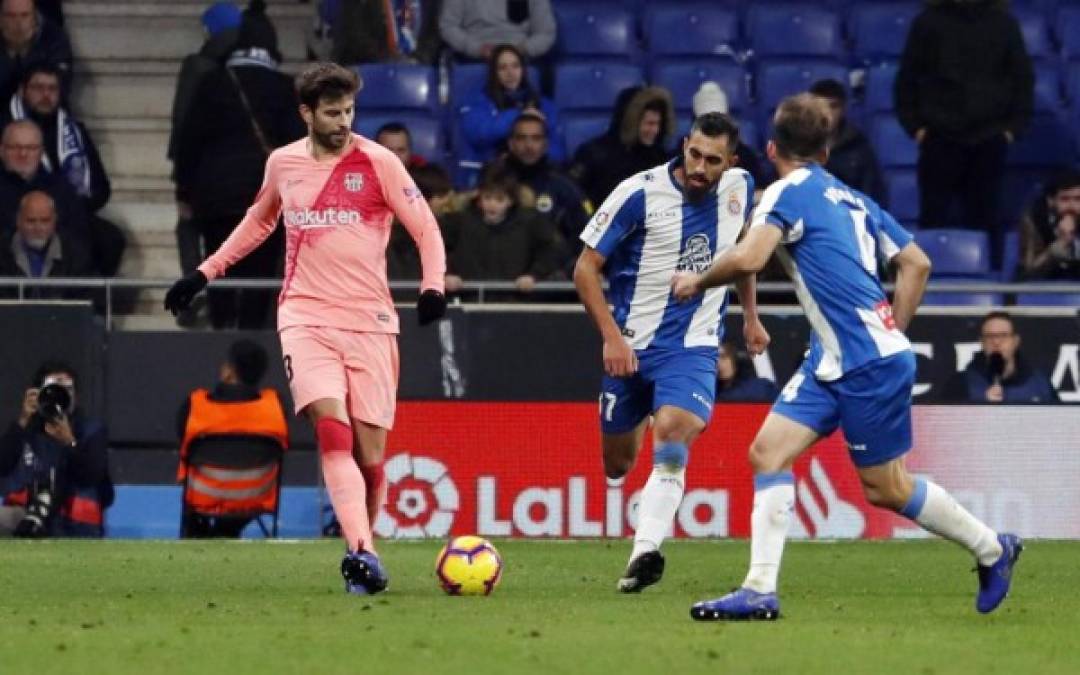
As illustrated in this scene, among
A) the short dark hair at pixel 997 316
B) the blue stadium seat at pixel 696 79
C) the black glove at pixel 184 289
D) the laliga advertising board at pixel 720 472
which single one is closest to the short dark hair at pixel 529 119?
the laliga advertising board at pixel 720 472

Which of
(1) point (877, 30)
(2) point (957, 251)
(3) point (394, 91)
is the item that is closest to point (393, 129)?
(3) point (394, 91)

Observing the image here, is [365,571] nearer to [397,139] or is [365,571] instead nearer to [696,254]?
[696,254]

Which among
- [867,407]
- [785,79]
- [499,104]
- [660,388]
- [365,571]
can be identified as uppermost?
[785,79]

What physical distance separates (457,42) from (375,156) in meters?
8.58

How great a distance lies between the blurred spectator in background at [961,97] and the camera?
18.7 m

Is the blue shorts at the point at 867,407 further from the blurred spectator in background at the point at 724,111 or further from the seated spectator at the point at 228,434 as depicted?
the blurred spectator in background at the point at 724,111

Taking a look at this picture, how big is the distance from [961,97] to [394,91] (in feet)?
13.9

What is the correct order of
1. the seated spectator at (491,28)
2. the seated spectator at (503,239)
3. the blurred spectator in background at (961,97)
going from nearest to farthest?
the seated spectator at (503,239) < the blurred spectator in background at (961,97) < the seated spectator at (491,28)

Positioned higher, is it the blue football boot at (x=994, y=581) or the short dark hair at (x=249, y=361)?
the blue football boot at (x=994, y=581)

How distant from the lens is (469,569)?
10.8 meters

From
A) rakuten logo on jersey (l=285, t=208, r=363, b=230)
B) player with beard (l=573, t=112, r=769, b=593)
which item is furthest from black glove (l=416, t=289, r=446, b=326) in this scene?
player with beard (l=573, t=112, r=769, b=593)

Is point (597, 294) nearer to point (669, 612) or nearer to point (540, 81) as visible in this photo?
point (669, 612)

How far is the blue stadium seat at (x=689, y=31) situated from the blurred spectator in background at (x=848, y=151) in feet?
7.57

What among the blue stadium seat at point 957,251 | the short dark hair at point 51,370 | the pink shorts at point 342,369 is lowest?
the short dark hair at point 51,370
